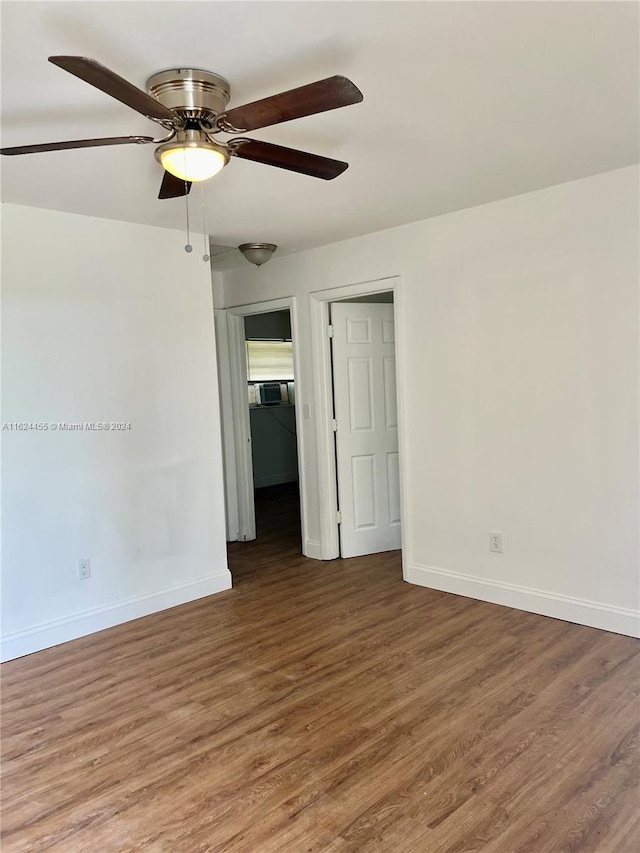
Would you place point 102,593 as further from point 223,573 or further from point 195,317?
point 195,317

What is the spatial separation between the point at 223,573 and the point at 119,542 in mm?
838

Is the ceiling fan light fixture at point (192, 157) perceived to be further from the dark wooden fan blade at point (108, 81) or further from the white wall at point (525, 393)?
the white wall at point (525, 393)

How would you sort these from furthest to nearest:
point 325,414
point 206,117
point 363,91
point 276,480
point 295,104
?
point 276,480 < point 325,414 < point 363,91 < point 206,117 < point 295,104

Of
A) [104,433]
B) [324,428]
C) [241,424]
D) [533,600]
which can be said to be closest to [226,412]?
[241,424]

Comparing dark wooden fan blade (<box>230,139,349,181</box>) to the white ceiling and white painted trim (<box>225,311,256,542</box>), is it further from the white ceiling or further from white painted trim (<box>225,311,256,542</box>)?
white painted trim (<box>225,311,256,542</box>)

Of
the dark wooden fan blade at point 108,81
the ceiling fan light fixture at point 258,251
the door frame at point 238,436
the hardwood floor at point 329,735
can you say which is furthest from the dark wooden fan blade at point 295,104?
the door frame at point 238,436

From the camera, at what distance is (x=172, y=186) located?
7.88ft

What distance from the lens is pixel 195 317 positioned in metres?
4.04

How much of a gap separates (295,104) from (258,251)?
263 centimetres

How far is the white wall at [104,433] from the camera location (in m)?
3.25

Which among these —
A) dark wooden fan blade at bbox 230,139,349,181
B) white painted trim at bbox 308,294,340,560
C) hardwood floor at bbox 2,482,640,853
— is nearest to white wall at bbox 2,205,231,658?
hardwood floor at bbox 2,482,640,853

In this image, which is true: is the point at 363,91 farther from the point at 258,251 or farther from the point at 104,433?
the point at 104,433

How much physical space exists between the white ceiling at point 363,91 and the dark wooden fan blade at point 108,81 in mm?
207

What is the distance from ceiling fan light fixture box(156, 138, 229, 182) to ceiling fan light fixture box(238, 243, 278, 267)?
7.17ft
